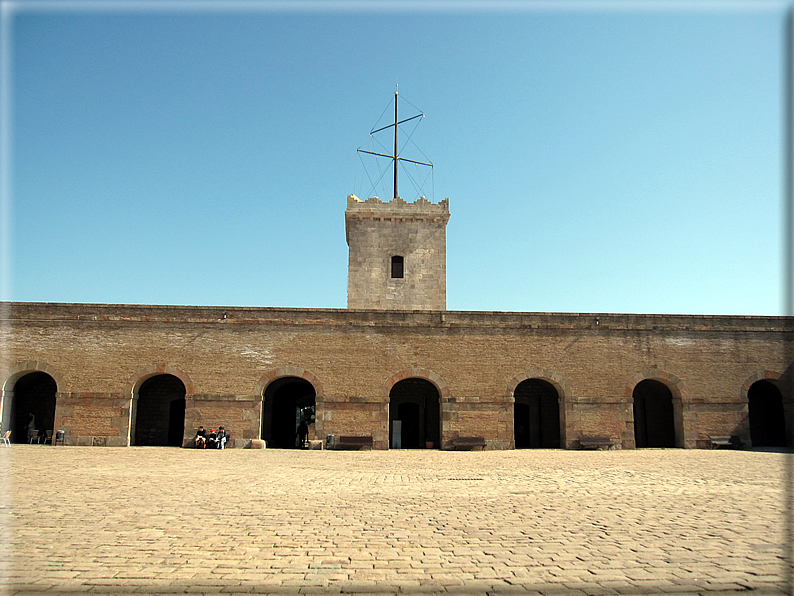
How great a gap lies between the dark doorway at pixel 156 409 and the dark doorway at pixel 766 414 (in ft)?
73.3

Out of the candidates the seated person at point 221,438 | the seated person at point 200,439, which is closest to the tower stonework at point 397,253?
the seated person at point 221,438

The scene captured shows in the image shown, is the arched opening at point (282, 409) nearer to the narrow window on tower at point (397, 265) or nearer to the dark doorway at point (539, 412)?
the narrow window on tower at point (397, 265)

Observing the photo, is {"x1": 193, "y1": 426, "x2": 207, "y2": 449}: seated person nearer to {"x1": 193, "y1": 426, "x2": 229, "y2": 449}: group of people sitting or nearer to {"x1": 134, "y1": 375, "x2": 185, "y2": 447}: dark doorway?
{"x1": 193, "y1": 426, "x2": 229, "y2": 449}: group of people sitting

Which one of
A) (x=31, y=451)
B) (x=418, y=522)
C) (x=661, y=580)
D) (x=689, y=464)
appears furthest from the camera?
(x=31, y=451)

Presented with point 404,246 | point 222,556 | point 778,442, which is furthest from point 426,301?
point 222,556

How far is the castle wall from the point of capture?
18.9m

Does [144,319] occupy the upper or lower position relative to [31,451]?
upper

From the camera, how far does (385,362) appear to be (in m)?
19.6

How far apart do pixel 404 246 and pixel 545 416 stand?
1048 centimetres

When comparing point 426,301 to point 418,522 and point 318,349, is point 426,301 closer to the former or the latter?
point 318,349

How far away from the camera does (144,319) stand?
63.3ft

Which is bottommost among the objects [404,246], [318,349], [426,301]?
[318,349]

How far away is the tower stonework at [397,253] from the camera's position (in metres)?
27.2

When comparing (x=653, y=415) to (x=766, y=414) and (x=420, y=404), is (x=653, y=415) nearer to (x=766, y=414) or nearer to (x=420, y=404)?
(x=766, y=414)
